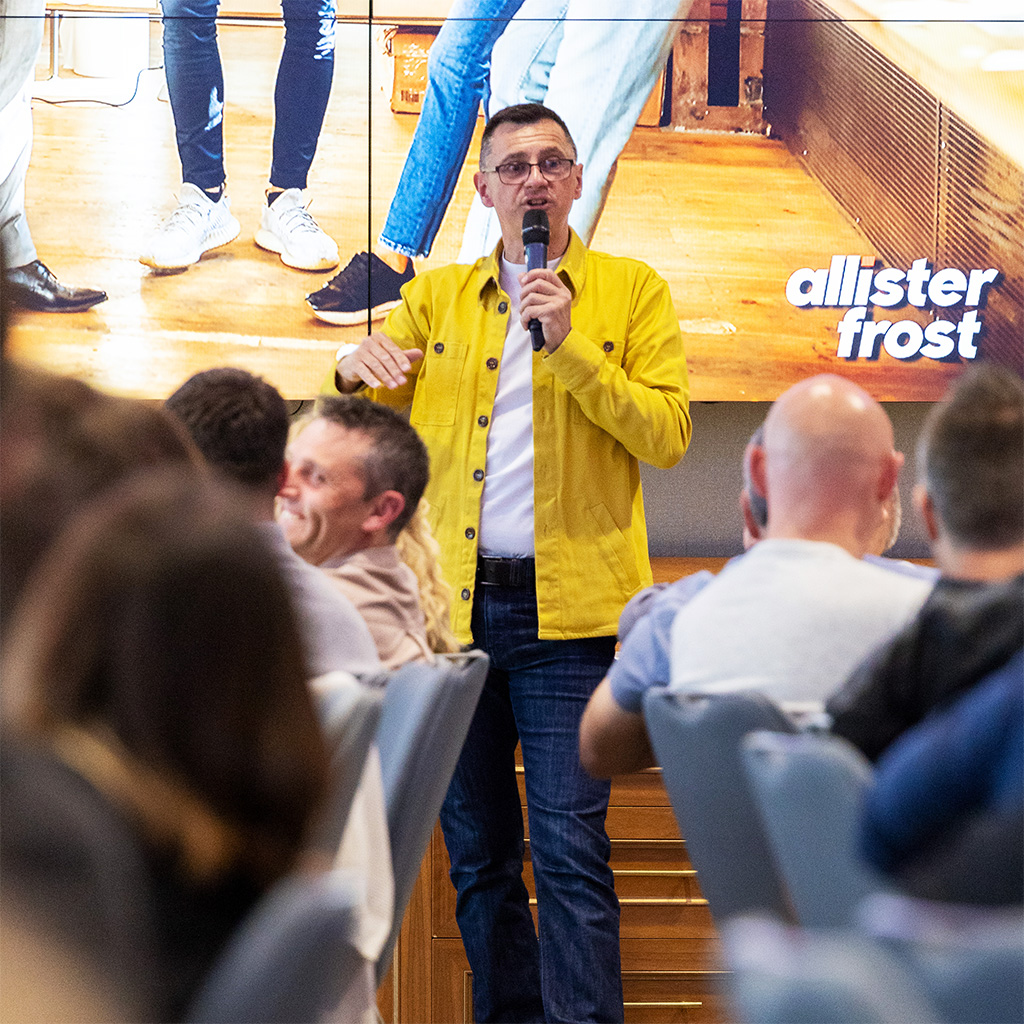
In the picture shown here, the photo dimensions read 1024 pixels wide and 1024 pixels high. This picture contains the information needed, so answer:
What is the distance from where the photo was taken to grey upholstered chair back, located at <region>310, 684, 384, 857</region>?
1.16m

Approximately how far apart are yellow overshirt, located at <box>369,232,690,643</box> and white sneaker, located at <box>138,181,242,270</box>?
1.18 metres

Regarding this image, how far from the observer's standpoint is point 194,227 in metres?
3.34

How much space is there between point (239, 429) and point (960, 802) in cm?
100

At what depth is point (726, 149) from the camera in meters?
3.34

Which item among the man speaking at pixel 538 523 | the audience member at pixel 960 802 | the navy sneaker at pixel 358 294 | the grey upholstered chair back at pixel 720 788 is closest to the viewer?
the audience member at pixel 960 802

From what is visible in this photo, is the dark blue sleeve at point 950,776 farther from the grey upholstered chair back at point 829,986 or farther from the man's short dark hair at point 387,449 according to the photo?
the man's short dark hair at point 387,449

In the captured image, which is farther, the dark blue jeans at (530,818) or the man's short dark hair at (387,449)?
the dark blue jeans at (530,818)

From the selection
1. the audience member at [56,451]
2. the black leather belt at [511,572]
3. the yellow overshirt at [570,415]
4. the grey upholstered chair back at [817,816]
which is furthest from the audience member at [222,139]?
the grey upholstered chair back at [817,816]

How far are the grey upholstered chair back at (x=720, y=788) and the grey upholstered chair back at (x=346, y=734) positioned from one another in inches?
10.7

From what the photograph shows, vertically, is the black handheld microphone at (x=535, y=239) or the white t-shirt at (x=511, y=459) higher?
the black handheld microphone at (x=535, y=239)

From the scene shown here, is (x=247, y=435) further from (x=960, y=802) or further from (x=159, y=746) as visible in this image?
(x=960, y=802)

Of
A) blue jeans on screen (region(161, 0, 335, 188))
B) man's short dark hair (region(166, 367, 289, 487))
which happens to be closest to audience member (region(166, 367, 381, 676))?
man's short dark hair (region(166, 367, 289, 487))

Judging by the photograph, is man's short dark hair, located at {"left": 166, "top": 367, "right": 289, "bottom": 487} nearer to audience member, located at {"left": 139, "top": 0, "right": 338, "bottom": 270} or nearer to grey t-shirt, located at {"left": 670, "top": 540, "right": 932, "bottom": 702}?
grey t-shirt, located at {"left": 670, "top": 540, "right": 932, "bottom": 702}

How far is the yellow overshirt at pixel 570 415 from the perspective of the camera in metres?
2.10
